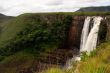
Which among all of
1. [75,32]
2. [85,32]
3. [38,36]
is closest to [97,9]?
[38,36]

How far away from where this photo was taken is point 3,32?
283 ft

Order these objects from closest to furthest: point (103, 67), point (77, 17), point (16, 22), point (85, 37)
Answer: point (103, 67), point (85, 37), point (77, 17), point (16, 22)

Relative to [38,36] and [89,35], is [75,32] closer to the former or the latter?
[89,35]

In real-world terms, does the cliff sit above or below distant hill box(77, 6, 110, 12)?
below

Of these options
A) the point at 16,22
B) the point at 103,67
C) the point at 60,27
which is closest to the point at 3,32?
the point at 16,22

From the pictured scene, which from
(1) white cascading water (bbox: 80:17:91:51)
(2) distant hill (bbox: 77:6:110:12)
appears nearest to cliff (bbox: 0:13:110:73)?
(1) white cascading water (bbox: 80:17:91:51)

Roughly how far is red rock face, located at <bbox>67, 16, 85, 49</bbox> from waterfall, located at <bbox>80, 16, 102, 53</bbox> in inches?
84.0

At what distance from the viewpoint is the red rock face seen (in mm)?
63184

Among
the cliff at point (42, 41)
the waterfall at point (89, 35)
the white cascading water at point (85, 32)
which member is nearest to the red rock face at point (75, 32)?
the cliff at point (42, 41)

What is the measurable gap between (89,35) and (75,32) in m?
8.53

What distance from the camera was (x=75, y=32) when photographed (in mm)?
64438

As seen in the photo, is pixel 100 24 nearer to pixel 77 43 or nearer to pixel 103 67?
pixel 77 43

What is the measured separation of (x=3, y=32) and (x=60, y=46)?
2462cm

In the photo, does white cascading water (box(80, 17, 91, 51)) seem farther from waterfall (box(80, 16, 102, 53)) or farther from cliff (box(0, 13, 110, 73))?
cliff (box(0, 13, 110, 73))
